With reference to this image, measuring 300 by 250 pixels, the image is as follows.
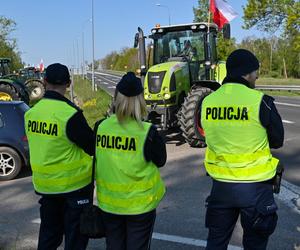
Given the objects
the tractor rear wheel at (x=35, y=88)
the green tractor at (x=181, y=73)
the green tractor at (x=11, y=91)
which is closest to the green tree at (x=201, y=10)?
the tractor rear wheel at (x=35, y=88)

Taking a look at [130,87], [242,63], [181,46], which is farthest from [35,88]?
[242,63]

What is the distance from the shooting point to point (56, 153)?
3635mm

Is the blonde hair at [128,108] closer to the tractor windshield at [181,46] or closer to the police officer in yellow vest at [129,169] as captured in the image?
the police officer in yellow vest at [129,169]

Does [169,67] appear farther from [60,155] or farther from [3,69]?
[3,69]

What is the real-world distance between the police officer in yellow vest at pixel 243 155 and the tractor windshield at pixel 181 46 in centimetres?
760

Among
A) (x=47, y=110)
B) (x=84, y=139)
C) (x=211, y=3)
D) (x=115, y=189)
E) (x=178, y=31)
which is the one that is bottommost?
(x=115, y=189)

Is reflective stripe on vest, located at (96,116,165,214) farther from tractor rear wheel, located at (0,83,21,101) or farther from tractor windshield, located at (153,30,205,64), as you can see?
tractor rear wheel, located at (0,83,21,101)

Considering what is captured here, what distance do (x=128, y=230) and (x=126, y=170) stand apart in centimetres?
44

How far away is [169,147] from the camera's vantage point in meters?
10.4

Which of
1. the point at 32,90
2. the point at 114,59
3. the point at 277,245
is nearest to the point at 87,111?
the point at 32,90

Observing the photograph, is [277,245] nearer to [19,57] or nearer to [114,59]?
[19,57]

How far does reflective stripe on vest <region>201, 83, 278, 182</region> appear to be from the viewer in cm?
319

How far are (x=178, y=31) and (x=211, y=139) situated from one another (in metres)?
7.97

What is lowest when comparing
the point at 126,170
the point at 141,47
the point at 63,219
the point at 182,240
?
the point at 182,240
